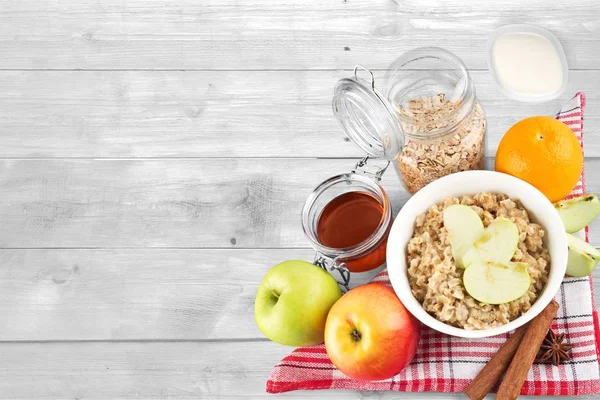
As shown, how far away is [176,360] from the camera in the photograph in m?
1.08

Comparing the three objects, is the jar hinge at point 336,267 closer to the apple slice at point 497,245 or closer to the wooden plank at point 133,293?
the wooden plank at point 133,293

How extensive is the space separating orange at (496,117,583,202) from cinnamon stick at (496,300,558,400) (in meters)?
0.17

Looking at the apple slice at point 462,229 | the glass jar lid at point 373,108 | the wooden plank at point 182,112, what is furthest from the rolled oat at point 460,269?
the wooden plank at point 182,112

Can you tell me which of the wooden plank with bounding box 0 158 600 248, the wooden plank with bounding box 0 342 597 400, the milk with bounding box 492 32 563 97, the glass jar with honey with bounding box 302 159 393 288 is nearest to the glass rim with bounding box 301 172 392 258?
the glass jar with honey with bounding box 302 159 393 288

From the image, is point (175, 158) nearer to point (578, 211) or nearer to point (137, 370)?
point (137, 370)

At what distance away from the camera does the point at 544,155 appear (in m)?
0.89

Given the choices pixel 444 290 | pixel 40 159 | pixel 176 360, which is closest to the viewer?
pixel 444 290

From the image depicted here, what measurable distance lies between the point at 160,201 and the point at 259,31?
1.15 ft

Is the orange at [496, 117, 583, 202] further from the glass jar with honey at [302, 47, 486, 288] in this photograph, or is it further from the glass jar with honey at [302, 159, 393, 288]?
the glass jar with honey at [302, 159, 393, 288]

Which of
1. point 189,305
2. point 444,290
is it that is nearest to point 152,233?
point 189,305

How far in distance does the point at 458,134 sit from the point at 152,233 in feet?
1.74

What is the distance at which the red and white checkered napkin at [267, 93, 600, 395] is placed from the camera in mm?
950

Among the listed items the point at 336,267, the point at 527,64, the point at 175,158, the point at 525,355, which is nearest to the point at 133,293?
the point at 175,158

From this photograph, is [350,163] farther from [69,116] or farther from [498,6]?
[69,116]
